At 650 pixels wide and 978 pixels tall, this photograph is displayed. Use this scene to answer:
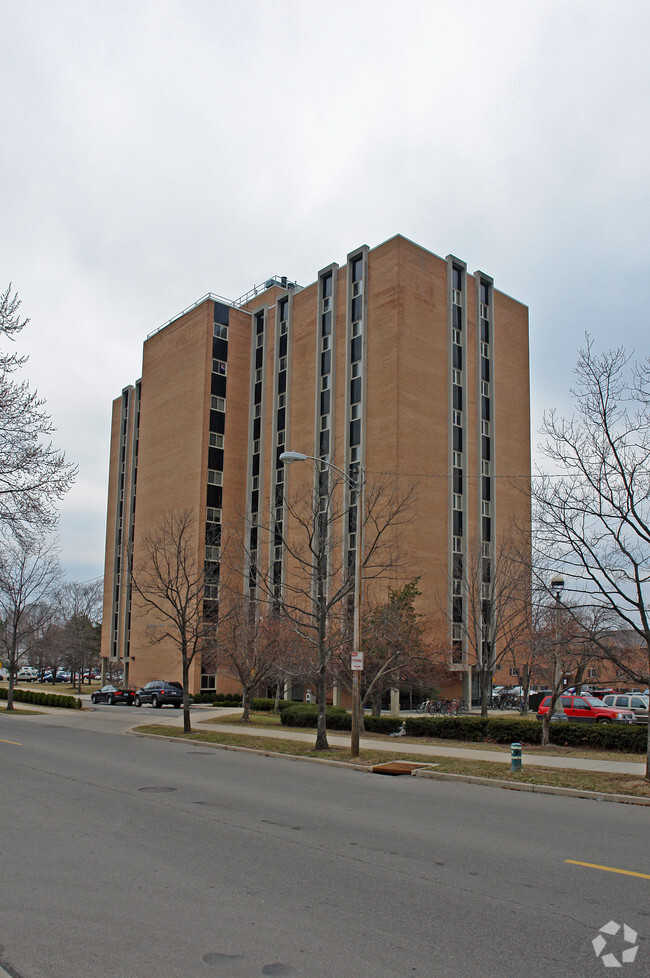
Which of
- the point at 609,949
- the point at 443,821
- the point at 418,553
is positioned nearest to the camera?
the point at 609,949

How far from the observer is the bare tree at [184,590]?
26803 mm

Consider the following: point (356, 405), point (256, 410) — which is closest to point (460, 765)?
point (356, 405)

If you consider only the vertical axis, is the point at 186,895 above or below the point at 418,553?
below

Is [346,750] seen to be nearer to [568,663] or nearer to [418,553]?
[568,663]

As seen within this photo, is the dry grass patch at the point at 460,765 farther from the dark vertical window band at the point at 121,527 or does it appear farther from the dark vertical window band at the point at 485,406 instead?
the dark vertical window band at the point at 121,527

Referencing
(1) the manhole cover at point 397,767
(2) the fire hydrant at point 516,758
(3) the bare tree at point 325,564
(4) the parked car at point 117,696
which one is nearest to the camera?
(2) the fire hydrant at point 516,758

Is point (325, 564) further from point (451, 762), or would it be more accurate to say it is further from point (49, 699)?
point (49, 699)

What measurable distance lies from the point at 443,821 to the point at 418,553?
3517 centimetres

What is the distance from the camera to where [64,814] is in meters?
10.9

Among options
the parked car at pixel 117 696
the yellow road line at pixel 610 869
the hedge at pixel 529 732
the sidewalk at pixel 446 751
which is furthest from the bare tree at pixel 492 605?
the yellow road line at pixel 610 869

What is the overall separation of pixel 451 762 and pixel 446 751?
2986mm

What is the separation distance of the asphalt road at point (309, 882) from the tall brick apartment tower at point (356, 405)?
26464mm

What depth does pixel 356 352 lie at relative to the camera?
165 feet

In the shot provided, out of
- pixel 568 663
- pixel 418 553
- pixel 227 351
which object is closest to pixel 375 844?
pixel 568 663
